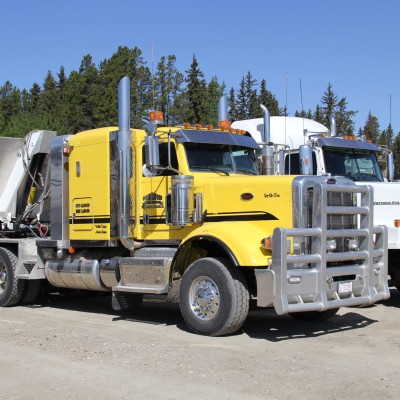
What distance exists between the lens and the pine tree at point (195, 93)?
197ft

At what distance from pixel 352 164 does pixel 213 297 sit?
4.91m

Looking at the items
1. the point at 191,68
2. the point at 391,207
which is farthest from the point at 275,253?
the point at 191,68

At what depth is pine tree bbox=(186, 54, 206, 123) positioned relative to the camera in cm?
6019

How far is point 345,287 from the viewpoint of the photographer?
8328 millimetres

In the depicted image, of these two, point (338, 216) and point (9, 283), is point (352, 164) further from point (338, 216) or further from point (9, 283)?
point (9, 283)

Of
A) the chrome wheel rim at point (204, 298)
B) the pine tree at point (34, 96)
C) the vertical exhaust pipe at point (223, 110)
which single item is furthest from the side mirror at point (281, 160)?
the pine tree at point (34, 96)

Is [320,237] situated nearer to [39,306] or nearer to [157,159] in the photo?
[157,159]

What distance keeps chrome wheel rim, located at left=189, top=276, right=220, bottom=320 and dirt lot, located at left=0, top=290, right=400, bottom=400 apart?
1.10 feet

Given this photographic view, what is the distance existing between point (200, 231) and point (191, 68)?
55209 millimetres

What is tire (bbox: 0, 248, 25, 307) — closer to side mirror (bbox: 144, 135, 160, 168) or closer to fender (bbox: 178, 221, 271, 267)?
side mirror (bbox: 144, 135, 160, 168)

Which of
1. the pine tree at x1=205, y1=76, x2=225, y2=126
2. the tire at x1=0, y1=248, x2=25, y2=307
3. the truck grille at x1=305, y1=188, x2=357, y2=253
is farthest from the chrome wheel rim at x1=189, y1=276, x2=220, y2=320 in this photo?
the pine tree at x1=205, y1=76, x2=225, y2=126

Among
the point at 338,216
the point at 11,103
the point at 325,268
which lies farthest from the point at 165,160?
the point at 11,103

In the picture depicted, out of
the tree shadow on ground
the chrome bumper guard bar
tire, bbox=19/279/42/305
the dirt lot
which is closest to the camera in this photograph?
the dirt lot

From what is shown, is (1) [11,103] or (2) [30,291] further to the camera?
(1) [11,103]
